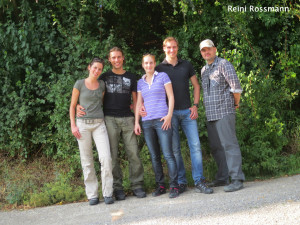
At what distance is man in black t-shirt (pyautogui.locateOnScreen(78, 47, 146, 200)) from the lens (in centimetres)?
485

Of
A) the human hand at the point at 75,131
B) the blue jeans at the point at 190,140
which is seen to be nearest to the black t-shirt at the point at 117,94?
the human hand at the point at 75,131

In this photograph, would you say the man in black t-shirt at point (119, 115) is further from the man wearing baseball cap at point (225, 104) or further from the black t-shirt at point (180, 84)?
the man wearing baseball cap at point (225, 104)

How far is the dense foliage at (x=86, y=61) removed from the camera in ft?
20.0

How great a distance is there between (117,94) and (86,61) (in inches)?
79.9

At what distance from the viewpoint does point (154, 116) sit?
4648 mm

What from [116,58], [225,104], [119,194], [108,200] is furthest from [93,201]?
[225,104]

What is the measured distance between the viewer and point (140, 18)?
8.57 metres

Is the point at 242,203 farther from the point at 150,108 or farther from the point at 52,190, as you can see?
the point at 52,190

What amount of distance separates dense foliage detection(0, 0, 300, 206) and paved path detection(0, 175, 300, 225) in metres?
1.31

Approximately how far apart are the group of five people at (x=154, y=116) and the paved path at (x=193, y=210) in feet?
0.71

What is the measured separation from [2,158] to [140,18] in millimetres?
4616

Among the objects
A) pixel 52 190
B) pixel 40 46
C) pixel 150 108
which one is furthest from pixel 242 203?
pixel 40 46

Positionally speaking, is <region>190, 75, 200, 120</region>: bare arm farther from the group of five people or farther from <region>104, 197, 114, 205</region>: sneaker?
<region>104, 197, 114, 205</region>: sneaker

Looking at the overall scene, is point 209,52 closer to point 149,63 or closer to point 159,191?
point 149,63
